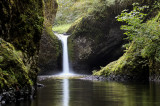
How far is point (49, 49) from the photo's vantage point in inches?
835

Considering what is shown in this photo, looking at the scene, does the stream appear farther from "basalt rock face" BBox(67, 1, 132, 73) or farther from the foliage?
"basalt rock face" BBox(67, 1, 132, 73)

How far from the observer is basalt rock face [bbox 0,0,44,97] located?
15.4 ft

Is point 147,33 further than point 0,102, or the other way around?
point 147,33

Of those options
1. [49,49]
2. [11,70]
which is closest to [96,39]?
[49,49]

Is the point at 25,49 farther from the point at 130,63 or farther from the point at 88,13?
the point at 88,13

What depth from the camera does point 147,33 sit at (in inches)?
340

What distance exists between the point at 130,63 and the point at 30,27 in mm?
7570

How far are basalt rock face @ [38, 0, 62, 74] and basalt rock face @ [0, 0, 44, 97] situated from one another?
42.5 feet

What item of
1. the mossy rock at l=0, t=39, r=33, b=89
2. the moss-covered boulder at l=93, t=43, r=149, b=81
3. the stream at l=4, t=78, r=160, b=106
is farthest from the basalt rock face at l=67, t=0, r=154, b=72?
the mossy rock at l=0, t=39, r=33, b=89

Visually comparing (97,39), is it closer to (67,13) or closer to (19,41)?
(67,13)

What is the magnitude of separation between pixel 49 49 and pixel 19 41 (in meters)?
15.0

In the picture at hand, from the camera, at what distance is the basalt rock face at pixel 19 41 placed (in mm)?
4688

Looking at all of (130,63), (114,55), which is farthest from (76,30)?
(130,63)

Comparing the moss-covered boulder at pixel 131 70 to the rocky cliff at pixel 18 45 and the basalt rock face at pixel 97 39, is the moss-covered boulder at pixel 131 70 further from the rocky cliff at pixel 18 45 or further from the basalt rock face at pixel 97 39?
the basalt rock face at pixel 97 39
